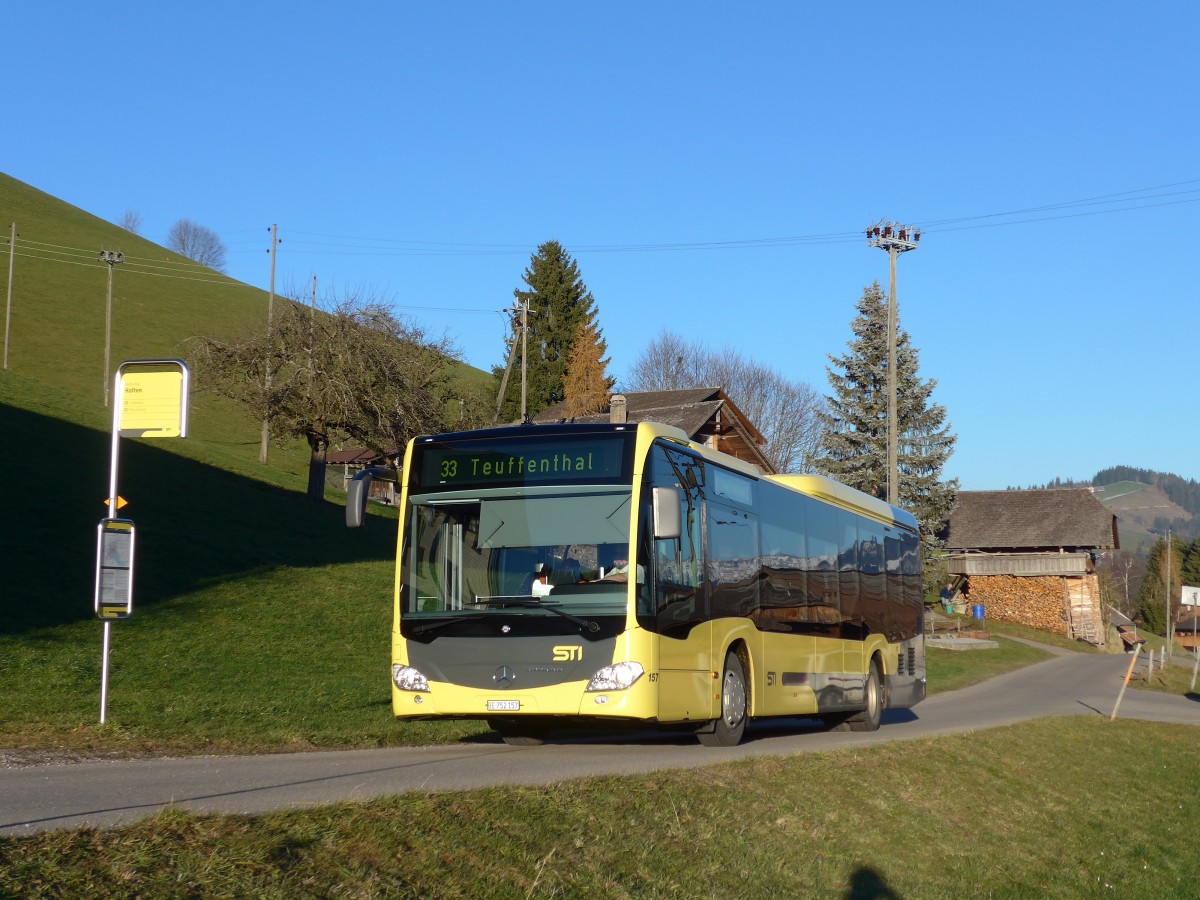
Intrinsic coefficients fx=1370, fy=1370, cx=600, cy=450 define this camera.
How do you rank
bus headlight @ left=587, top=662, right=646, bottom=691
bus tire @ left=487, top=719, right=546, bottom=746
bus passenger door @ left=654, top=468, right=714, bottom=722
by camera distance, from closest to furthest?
bus headlight @ left=587, top=662, right=646, bottom=691 < bus passenger door @ left=654, top=468, right=714, bottom=722 < bus tire @ left=487, top=719, right=546, bottom=746

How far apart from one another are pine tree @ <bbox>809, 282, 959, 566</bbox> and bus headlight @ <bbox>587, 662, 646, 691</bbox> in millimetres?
49893

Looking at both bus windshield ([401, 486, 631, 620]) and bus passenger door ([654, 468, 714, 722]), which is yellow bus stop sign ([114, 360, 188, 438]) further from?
bus passenger door ([654, 468, 714, 722])

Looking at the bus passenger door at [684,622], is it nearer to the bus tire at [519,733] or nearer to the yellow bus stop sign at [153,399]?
the bus tire at [519,733]

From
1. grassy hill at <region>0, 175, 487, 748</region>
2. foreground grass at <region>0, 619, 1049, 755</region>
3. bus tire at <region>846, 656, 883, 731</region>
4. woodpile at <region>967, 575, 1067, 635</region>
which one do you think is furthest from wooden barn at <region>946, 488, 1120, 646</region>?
bus tire at <region>846, 656, 883, 731</region>

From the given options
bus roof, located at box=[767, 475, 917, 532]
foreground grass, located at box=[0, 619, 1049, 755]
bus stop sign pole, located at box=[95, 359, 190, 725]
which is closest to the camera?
bus stop sign pole, located at box=[95, 359, 190, 725]

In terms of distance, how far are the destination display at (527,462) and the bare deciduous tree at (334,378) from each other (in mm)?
29068

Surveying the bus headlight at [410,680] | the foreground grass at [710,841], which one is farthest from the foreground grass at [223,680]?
the foreground grass at [710,841]

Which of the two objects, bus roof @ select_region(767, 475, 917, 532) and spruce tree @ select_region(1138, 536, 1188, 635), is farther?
spruce tree @ select_region(1138, 536, 1188, 635)

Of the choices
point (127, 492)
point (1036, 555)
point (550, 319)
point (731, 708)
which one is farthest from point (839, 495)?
point (550, 319)

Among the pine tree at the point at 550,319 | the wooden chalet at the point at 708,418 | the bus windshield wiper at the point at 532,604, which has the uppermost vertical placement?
the pine tree at the point at 550,319

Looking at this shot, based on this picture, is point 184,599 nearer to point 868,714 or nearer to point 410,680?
point 868,714

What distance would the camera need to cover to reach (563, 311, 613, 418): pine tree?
2751 inches

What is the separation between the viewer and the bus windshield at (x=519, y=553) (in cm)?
1260

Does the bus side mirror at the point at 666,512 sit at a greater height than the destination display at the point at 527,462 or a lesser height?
lesser
